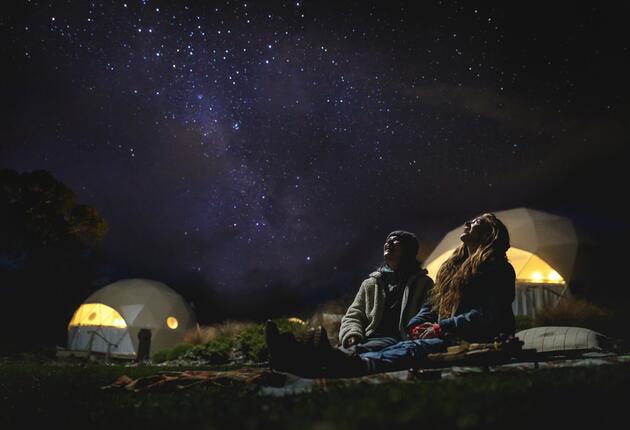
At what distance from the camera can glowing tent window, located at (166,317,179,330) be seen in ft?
90.6

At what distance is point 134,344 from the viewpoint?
1051 inches

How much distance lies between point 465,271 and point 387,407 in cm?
273

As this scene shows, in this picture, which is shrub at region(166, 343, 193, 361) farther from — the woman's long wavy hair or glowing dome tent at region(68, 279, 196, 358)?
the woman's long wavy hair

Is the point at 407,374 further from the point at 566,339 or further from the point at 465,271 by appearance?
the point at 566,339

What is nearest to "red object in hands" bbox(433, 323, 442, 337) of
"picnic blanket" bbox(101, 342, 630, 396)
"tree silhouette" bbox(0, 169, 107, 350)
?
"picnic blanket" bbox(101, 342, 630, 396)

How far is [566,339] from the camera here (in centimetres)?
703

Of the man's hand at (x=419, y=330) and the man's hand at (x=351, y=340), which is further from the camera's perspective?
the man's hand at (x=351, y=340)

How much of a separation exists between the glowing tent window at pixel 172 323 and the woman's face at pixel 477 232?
2576cm

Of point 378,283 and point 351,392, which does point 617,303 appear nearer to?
point 378,283

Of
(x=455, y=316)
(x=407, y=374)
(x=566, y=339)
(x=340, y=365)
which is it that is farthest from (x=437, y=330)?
(x=566, y=339)

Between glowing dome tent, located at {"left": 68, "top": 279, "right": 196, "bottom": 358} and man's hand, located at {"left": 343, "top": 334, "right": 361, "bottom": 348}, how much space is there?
23620mm

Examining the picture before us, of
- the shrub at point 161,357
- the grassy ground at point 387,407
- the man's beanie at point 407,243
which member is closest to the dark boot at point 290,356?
the grassy ground at point 387,407

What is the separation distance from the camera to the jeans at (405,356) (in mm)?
4055

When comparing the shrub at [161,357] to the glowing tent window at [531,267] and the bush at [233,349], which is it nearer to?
the bush at [233,349]
